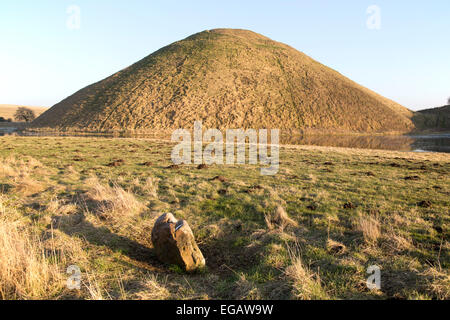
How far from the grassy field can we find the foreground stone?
0.69 ft

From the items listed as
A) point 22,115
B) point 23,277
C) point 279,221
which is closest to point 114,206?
point 23,277

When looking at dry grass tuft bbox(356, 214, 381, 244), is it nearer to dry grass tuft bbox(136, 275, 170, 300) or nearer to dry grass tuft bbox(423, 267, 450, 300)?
dry grass tuft bbox(423, 267, 450, 300)

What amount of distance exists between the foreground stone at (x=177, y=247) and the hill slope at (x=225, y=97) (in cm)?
6611

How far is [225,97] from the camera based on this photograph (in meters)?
81.2

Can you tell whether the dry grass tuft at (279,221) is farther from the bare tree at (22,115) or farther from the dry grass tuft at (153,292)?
the bare tree at (22,115)

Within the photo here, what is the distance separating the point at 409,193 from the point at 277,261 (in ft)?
30.6

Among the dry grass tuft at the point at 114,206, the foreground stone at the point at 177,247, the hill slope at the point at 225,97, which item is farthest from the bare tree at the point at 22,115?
the foreground stone at the point at 177,247

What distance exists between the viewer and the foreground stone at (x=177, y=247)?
589cm

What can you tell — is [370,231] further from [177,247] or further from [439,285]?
[177,247]

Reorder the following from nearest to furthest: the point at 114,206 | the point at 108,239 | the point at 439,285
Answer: the point at 439,285 → the point at 108,239 → the point at 114,206

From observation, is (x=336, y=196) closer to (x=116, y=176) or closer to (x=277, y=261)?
(x=277, y=261)

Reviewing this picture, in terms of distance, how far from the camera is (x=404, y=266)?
562cm

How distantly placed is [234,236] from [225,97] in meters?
76.7

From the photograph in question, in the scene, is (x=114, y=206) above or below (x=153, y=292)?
above
